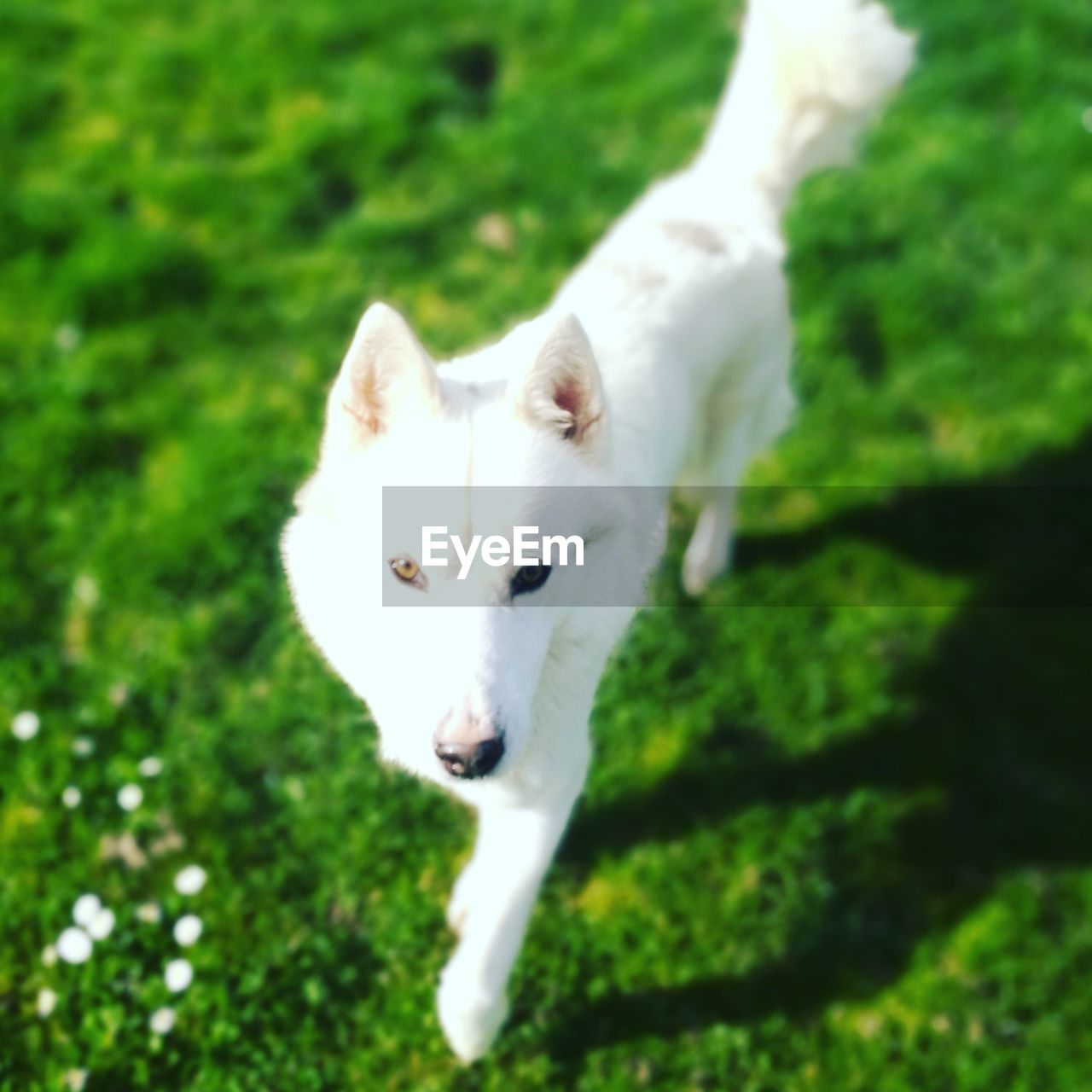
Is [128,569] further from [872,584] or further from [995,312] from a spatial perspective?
[995,312]

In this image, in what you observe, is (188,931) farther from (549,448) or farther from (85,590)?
(549,448)

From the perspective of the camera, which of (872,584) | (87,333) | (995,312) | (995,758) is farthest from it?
(995,312)

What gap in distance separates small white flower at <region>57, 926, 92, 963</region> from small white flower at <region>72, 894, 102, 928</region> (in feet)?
0.10

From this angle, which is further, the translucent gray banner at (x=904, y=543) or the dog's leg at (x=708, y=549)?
the translucent gray banner at (x=904, y=543)

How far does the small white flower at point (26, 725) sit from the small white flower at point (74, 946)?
717 millimetres

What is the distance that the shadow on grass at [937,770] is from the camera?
3332 mm

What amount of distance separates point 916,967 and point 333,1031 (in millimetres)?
1857

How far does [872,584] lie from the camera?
4.24m

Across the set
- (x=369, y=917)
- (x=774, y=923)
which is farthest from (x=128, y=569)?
(x=774, y=923)

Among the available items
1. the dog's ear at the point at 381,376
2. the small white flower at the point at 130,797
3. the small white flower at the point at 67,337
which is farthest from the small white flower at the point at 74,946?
the small white flower at the point at 67,337

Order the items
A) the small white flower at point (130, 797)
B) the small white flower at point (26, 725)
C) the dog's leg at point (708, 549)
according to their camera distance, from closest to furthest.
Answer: the small white flower at point (130, 797) → the small white flower at point (26, 725) → the dog's leg at point (708, 549)

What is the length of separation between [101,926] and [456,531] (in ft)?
6.33

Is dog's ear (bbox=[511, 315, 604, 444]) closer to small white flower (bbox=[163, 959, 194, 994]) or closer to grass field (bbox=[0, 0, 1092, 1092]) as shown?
grass field (bbox=[0, 0, 1092, 1092])

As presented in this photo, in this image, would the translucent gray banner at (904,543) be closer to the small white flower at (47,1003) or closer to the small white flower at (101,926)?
the small white flower at (101,926)
